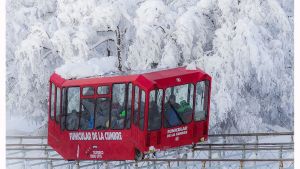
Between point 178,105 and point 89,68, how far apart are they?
47.5 inches

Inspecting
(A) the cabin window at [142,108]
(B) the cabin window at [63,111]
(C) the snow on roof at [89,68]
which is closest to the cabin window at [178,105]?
(A) the cabin window at [142,108]

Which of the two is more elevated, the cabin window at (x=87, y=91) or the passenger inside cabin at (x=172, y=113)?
the cabin window at (x=87, y=91)

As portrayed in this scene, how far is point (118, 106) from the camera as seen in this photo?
6.82 metres

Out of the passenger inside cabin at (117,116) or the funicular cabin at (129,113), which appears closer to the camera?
the funicular cabin at (129,113)

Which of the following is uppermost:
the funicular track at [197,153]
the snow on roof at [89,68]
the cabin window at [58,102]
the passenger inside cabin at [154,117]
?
the snow on roof at [89,68]

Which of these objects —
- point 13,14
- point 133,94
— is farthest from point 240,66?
point 13,14

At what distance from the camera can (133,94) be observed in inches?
263

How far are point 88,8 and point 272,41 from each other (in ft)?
7.40

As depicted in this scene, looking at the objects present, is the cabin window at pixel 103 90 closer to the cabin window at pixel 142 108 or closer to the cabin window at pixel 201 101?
the cabin window at pixel 142 108

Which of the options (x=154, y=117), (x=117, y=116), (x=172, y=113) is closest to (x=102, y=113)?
(x=117, y=116)

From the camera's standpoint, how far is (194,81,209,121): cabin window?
Answer: 6.94 m

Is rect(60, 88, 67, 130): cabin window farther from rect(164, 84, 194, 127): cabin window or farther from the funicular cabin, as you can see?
rect(164, 84, 194, 127): cabin window

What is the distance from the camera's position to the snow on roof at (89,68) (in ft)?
23.5

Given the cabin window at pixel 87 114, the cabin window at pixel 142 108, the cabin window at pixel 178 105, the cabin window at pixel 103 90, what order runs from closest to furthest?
the cabin window at pixel 142 108 < the cabin window at pixel 178 105 < the cabin window at pixel 103 90 < the cabin window at pixel 87 114
